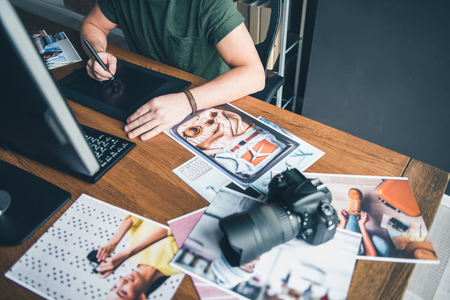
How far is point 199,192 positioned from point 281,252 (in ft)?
0.67

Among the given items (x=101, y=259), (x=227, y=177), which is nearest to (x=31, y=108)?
(x=101, y=259)

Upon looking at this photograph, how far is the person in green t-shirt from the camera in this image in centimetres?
72

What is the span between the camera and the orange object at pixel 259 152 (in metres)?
0.62

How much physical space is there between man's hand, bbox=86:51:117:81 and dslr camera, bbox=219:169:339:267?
0.71 meters

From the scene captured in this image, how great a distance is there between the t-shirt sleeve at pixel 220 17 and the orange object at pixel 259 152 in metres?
0.44

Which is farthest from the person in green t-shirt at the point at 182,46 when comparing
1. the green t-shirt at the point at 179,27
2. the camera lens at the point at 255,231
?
the camera lens at the point at 255,231

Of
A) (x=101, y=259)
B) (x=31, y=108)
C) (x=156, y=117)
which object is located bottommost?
(x=101, y=259)

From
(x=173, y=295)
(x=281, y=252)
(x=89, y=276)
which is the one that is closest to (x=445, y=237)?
(x=281, y=252)

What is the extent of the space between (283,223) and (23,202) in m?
0.53

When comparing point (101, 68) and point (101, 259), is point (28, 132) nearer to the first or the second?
point (101, 259)

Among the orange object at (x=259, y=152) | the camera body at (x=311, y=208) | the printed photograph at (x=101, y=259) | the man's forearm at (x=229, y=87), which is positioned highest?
the man's forearm at (x=229, y=87)

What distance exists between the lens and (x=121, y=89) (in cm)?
85

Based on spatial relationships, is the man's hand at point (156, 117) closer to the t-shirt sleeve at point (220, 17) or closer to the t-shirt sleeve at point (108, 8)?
the t-shirt sleeve at point (220, 17)

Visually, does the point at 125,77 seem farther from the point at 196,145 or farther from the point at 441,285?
the point at 441,285
